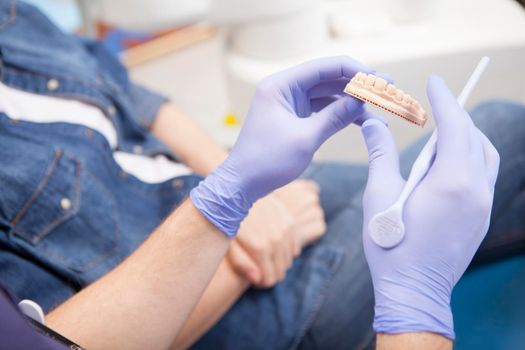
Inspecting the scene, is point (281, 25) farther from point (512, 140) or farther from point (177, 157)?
point (512, 140)

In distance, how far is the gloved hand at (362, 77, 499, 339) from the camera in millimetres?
449

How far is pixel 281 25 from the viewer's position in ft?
3.69

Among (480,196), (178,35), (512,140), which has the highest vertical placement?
(480,196)

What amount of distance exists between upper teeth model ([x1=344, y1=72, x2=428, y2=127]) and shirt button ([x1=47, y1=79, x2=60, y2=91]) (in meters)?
0.49

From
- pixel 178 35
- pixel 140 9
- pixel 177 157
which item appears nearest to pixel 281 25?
pixel 140 9

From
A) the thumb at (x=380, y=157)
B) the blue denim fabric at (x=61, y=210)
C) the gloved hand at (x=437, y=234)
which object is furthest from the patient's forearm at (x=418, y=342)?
the blue denim fabric at (x=61, y=210)

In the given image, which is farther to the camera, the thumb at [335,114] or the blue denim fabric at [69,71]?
the blue denim fabric at [69,71]

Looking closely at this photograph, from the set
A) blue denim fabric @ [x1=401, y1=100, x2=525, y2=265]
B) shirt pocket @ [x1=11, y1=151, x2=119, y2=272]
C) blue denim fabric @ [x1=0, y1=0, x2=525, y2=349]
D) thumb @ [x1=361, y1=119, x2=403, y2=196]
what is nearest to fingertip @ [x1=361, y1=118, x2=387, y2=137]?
thumb @ [x1=361, y1=119, x2=403, y2=196]

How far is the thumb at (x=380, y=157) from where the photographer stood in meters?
0.49

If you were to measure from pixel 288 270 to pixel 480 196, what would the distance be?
0.36 m

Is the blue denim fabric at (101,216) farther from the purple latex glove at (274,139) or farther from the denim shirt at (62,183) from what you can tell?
the purple latex glove at (274,139)

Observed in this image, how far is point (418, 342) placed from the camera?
0.44 meters

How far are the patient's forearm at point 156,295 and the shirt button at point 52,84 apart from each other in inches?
13.8

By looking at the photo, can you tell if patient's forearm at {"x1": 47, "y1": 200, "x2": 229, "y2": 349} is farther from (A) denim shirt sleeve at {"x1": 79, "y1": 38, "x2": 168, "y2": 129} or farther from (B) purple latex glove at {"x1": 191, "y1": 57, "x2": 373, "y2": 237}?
(A) denim shirt sleeve at {"x1": 79, "y1": 38, "x2": 168, "y2": 129}
